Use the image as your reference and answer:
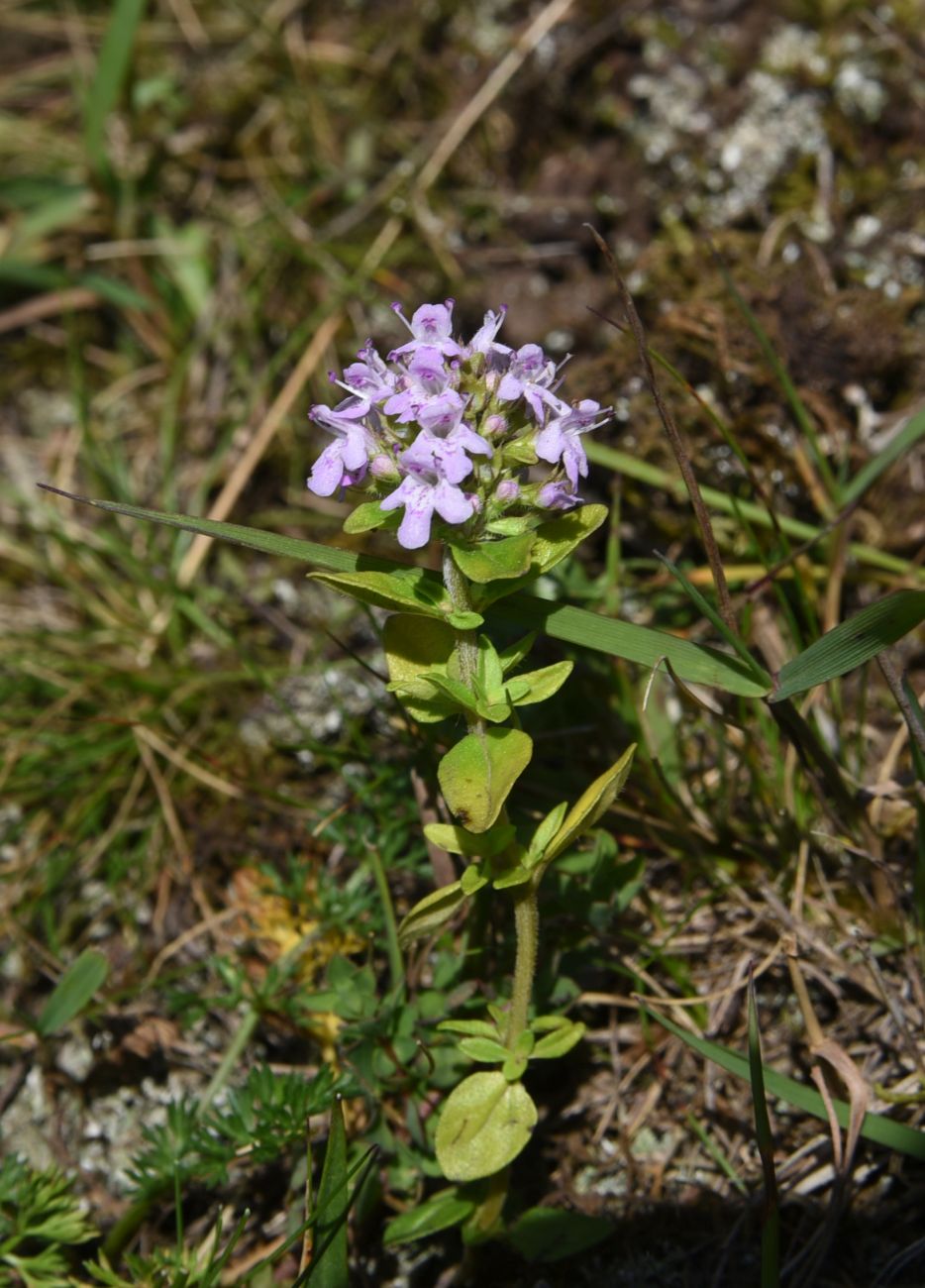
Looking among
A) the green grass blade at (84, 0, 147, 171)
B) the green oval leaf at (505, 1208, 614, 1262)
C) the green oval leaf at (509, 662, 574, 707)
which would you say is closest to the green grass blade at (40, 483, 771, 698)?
the green oval leaf at (509, 662, 574, 707)

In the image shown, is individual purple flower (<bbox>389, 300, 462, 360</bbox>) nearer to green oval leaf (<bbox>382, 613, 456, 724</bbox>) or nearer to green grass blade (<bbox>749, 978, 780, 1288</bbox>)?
green oval leaf (<bbox>382, 613, 456, 724</bbox>)

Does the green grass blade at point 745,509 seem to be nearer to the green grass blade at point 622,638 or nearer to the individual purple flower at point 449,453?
the green grass blade at point 622,638

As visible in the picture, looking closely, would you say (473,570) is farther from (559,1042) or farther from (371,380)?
(559,1042)

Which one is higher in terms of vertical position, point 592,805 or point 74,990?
point 592,805

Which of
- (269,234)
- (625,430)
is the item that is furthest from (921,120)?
(269,234)

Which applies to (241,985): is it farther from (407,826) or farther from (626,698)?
(626,698)

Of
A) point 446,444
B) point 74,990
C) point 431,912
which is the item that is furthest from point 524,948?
point 74,990

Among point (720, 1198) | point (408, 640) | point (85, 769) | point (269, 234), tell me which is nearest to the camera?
point (408, 640)
